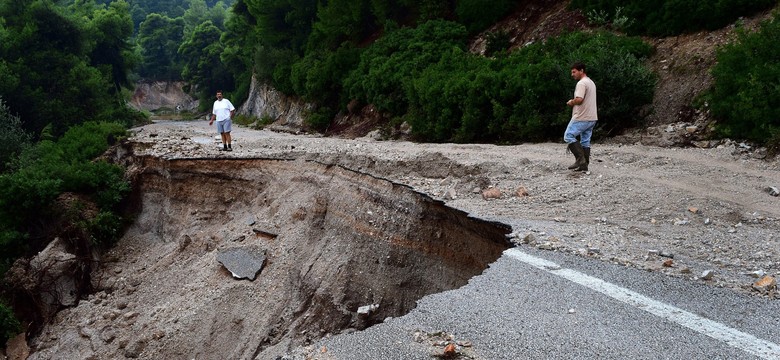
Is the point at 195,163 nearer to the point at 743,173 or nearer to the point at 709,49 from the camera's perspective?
the point at 743,173

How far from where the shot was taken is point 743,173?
7598 millimetres

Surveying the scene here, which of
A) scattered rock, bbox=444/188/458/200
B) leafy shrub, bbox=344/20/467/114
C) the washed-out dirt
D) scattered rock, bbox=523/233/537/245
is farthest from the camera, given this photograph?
leafy shrub, bbox=344/20/467/114

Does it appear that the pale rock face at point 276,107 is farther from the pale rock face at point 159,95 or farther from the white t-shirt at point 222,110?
the pale rock face at point 159,95

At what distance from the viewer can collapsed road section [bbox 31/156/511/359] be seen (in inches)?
272

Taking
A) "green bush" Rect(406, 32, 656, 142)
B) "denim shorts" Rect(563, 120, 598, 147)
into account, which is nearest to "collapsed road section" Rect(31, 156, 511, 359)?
"denim shorts" Rect(563, 120, 598, 147)

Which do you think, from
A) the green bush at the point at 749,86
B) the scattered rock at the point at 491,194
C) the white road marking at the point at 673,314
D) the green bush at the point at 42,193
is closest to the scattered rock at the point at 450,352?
the white road marking at the point at 673,314

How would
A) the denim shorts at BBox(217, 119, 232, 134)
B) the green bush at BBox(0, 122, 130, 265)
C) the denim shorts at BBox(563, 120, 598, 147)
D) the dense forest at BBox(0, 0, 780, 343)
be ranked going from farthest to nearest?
the denim shorts at BBox(217, 119, 232, 134) → the green bush at BBox(0, 122, 130, 265) → the dense forest at BBox(0, 0, 780, 343) → the denim shorts at BBox(563, 120, 598, 147)

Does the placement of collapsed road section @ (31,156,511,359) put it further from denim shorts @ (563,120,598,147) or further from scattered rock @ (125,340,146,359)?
denim shorts @ (563,120,598,147)

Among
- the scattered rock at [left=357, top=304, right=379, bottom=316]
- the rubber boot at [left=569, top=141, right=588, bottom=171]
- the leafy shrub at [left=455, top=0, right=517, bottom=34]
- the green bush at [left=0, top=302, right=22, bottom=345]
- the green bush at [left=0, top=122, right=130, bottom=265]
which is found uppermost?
the leafy shrub at [left=455, top=0, right=517, bottom=34]

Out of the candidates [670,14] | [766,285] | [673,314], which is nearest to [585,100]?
[766,285]

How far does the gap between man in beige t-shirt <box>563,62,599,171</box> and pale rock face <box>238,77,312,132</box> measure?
57.9 ft

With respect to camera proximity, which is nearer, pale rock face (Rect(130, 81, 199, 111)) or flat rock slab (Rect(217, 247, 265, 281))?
flat rock slab (Rect(217, 247, 265, 281))

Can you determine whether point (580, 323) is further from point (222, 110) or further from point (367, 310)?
point (222, 110)

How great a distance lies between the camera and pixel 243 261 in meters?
9.06
